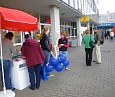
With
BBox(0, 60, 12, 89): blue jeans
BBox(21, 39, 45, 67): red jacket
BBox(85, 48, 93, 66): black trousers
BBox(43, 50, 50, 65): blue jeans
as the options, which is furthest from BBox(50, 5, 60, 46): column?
BBox(0, 60, 12, 89): blue jeans

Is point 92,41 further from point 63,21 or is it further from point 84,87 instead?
point 63,21

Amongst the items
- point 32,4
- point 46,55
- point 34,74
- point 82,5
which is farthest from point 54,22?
point 82,5

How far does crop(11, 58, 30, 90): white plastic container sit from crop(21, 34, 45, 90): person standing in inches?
8.2

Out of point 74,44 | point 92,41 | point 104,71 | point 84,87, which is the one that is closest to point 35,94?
point 84,87

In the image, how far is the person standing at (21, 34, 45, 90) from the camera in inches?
243

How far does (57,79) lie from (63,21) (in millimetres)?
17513

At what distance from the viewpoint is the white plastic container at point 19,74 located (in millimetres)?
6223

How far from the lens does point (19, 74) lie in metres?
6.26

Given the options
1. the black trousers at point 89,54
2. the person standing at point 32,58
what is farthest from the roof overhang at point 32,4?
the person standing at point 32,58

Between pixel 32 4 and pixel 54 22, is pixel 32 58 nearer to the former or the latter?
pixel 32 4

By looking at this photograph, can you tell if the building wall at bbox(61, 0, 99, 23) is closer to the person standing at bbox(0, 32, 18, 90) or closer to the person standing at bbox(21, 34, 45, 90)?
the person standing at bbox(21, 34, 45, 90)

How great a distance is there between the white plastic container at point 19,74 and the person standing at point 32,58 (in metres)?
0.21

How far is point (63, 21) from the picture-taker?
2447 cm

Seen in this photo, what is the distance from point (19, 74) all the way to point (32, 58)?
63 cm
